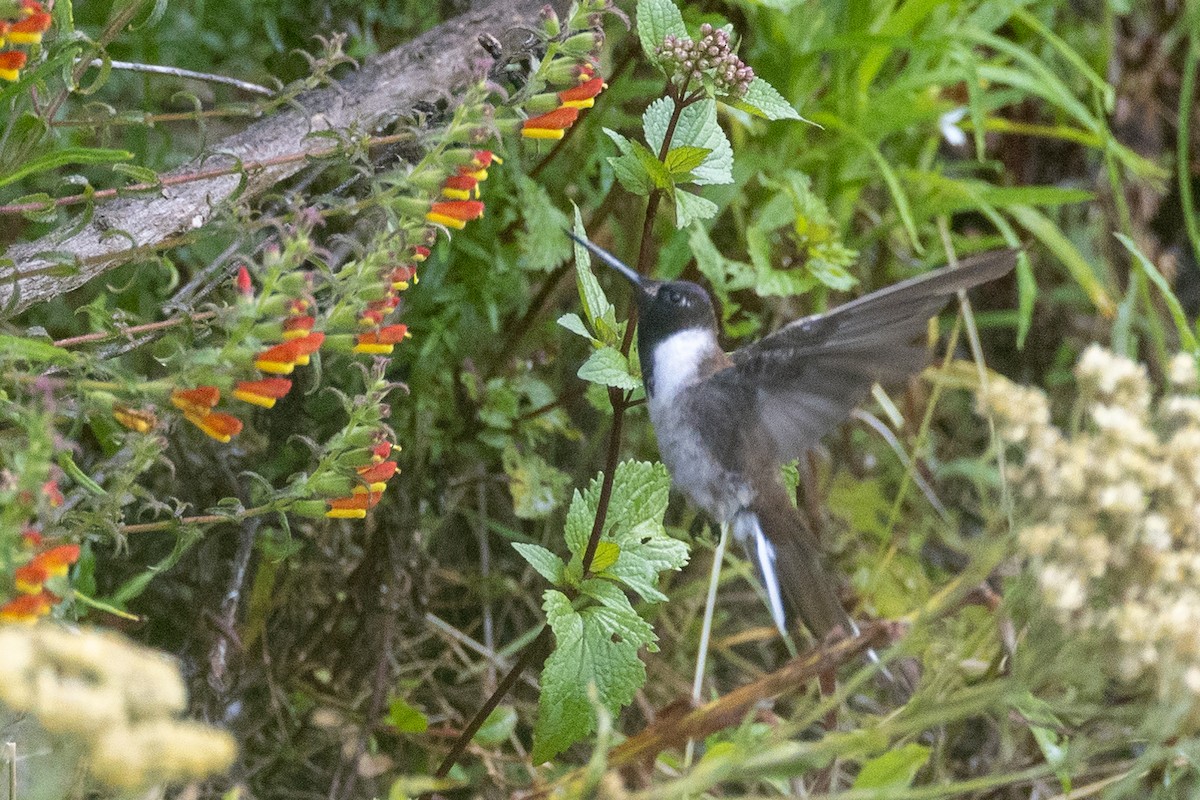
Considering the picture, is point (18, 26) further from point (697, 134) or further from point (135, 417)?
point (697, 134)

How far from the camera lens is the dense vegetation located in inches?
41.5

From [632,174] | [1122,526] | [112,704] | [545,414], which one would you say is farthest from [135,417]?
[545,414]

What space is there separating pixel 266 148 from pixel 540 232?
19.5 inches

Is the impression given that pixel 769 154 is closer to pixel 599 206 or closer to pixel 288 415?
pixel 599 206

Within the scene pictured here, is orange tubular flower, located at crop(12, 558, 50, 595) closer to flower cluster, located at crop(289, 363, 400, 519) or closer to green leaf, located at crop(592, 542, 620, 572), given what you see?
flower cluster, located at crop(289, 363, 400, 519)

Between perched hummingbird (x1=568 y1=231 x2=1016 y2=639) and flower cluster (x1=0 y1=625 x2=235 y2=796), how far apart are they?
79cm

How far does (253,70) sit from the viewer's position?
2.58 m

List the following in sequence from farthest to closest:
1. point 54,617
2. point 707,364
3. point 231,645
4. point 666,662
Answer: point 666,662, point 231,645, point 707,364, point 54,617

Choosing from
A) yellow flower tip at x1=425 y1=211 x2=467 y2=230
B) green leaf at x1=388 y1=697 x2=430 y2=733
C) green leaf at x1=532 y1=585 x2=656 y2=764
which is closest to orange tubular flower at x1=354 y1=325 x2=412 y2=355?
yellow flower tip at x1=425 y1=211 x2=467 y2=230

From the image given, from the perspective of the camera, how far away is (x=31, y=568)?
0.91 m

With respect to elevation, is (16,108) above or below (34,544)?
above

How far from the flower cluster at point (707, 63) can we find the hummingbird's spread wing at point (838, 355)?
28 centimetres

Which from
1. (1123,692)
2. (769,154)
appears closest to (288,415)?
(769,154)

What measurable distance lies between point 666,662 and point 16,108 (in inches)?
59.0
